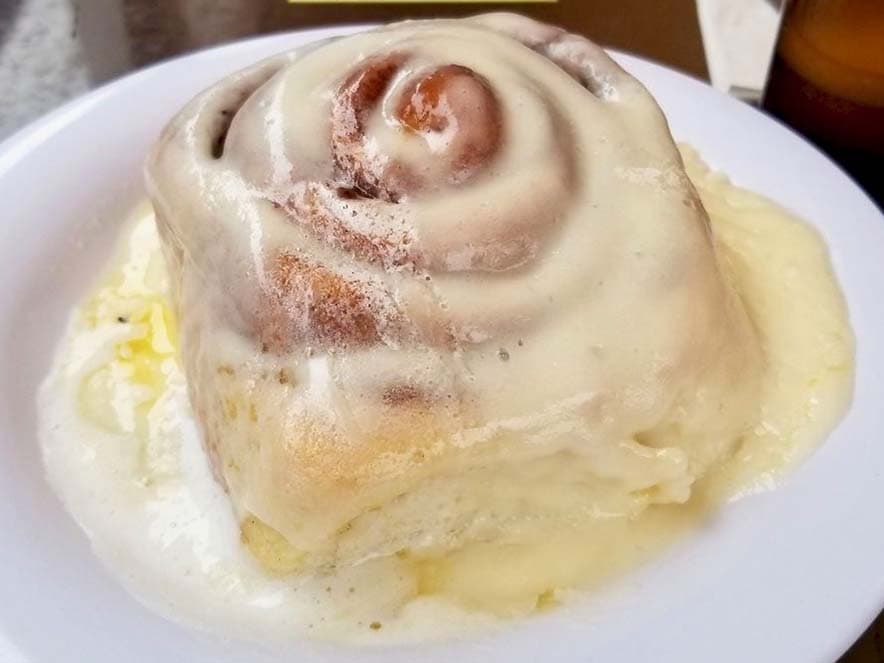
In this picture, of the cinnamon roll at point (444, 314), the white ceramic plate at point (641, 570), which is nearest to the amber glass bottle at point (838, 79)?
the white ceramic plate at point (641, 570)

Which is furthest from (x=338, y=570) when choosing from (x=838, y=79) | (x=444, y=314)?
(x=838, y=79)

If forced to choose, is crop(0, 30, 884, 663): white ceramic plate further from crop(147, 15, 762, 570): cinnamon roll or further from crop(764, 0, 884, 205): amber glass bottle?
crop(764, 0, 884, 205): amber glass bottle

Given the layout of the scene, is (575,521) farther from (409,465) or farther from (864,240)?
(864,240)

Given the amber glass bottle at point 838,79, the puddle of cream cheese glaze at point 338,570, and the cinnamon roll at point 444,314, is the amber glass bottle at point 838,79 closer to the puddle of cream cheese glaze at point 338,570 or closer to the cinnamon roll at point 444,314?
the puddle of cream cheese glaze at point 338,570

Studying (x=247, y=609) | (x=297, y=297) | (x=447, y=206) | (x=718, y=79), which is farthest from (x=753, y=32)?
(x=247, y=609)

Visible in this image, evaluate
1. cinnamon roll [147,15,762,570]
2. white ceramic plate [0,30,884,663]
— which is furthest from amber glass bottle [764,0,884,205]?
cinnamon roll [147,15,762,570]

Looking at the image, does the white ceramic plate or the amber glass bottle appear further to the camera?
the amber glass bottle
